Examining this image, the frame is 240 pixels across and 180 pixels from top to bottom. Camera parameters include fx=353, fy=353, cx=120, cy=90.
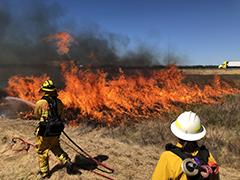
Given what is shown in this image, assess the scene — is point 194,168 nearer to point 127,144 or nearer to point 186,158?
point 186,158

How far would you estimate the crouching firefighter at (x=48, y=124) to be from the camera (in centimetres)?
779

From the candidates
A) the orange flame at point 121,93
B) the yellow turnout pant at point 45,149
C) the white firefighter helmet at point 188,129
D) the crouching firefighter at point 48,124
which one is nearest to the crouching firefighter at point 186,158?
the white firefighter helmet at point 188,129

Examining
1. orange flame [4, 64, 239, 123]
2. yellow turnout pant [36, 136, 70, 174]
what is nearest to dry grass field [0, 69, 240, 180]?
yellow turnout pant [36, 136, 70, 174]

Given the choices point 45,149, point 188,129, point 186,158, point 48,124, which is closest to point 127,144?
point 45,149

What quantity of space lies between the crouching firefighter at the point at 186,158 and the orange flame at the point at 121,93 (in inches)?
417

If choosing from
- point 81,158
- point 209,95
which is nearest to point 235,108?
point 209,95

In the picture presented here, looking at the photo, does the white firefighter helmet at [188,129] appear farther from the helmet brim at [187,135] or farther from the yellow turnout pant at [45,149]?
the yellow turnout pant at [45,149]

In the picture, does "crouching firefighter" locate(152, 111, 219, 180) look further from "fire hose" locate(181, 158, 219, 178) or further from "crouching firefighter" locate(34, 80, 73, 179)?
"crouching firefighter" locate(34, 80, 73, 179)

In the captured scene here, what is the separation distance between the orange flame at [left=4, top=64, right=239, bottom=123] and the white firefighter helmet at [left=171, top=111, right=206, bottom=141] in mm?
10569

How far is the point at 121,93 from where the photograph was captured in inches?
709

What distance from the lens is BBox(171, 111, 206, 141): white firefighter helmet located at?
3.45 metres

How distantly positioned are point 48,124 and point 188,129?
4849 mm

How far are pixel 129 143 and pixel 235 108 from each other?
6.67 metres

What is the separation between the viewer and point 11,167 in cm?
931
